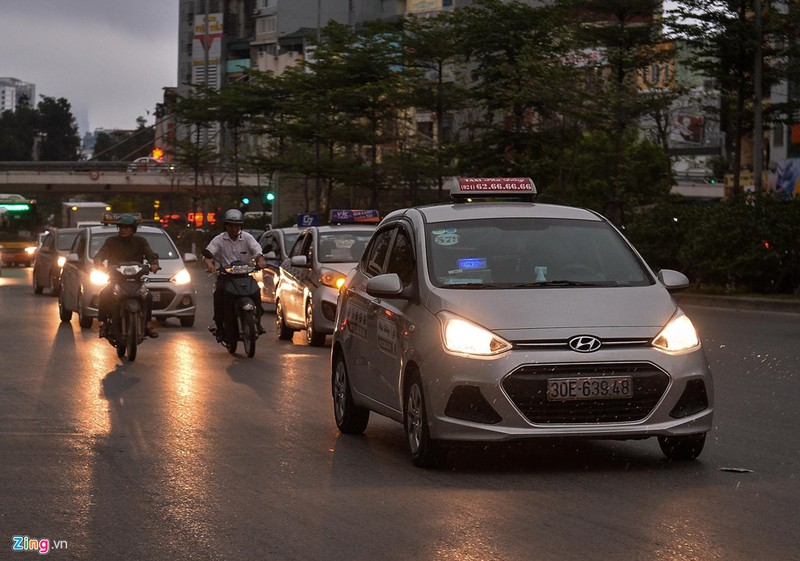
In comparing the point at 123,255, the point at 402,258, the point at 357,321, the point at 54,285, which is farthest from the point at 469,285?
the point at 54,285

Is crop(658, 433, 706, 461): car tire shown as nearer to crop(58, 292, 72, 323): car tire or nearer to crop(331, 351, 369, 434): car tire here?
crop(331, 351, 369, 434): car tire

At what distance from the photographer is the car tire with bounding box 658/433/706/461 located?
902cm

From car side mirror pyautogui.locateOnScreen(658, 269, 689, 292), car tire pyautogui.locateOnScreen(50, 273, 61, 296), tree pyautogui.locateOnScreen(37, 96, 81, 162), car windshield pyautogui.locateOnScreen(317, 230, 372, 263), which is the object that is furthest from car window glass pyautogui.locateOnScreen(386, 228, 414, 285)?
tree pyautogui.locateOnScreen(37, 96, 81, 162)

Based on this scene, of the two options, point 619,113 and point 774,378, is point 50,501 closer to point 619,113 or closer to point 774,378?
point 774,378

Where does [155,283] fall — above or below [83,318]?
above

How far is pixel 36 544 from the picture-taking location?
264 inches

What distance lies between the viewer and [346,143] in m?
54.8

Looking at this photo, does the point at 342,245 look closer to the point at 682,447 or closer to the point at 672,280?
the point at 672,280

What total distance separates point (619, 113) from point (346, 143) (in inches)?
625

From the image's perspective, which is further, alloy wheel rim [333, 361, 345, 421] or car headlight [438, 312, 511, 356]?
alloy wheel rim [333, 361, 345, 421]

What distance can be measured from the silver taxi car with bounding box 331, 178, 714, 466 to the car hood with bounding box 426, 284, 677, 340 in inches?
0.4

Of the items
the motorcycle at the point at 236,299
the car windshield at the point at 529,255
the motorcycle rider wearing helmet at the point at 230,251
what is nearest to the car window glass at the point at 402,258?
the car windshield at the point at 529,255

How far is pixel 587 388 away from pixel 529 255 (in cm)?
137

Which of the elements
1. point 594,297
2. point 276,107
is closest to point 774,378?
point 594,297
